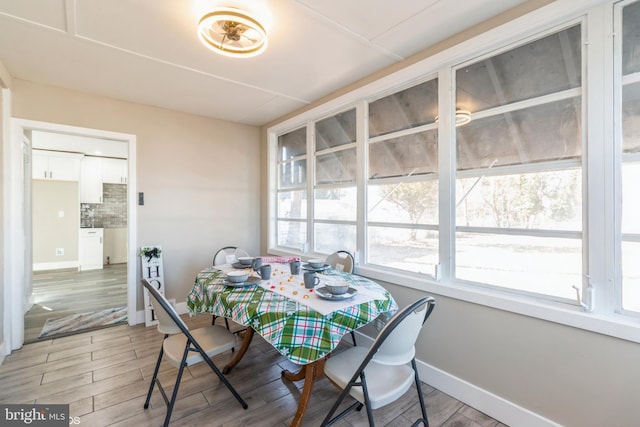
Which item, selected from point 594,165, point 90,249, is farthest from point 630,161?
point 90,249

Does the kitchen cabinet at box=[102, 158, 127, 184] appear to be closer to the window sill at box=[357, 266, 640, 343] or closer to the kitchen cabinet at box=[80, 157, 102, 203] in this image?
the kitchen cabinet at box=[80, 157, 102, 203]

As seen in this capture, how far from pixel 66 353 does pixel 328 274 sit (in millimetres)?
2668

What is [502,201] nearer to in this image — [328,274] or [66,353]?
[328,274]

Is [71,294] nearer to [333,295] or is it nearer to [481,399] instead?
[333,295]

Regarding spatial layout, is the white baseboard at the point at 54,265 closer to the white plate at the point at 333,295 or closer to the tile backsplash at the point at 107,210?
the tile backsplash at the point at 107,210

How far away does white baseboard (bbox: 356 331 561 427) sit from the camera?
1.67 meters

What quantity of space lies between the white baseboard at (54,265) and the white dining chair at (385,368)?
732 cm

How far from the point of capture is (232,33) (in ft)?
6.27

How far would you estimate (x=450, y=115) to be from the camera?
211cm

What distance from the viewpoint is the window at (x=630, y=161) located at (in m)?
1.41

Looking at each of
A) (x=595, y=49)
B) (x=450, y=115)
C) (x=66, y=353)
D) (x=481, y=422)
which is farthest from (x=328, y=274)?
(x=66, y=353)

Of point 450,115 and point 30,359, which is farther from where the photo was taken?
point 30,359
